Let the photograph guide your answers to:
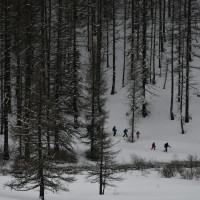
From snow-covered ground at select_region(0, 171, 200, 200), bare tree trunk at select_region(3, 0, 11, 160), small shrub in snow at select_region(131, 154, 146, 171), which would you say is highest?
bare tree trunk at select_region(3, 0, 11, 160)

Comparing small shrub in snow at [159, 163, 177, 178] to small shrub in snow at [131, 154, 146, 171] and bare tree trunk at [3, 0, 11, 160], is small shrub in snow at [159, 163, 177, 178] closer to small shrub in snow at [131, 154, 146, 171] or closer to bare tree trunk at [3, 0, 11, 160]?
small shrub in snow at [131, 154, 146, 171]

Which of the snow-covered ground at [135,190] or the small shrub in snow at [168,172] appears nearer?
the snow-covered ground at [135,190]

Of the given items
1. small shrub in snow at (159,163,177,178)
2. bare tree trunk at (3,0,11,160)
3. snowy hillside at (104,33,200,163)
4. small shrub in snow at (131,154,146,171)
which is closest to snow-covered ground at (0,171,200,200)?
small shrub in snow at (159,163,177,178)

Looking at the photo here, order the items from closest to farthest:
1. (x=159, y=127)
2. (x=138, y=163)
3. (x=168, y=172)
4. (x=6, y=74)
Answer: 1. (x=168, y=172)
2. (x=6, y=74)
3. (x=138, y=163)
4. (x=159, y=127)

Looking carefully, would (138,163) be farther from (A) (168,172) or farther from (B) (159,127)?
(B) (159,127)

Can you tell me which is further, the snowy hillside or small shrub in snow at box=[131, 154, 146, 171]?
the snowy hillside

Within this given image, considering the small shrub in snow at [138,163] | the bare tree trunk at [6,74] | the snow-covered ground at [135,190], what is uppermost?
the bare tree trunk at [6,74]

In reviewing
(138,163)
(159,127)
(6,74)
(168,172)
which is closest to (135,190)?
(168,172)

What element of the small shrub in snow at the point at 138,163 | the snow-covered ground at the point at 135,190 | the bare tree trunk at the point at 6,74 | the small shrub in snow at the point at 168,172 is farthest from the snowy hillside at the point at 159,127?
the bare tree trunk at the point at 6,74

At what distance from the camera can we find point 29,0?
60.9ft

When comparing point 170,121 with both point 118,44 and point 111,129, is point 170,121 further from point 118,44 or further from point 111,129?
point 118,44

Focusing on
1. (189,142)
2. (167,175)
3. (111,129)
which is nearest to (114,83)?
(111,129)

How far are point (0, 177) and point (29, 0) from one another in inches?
458

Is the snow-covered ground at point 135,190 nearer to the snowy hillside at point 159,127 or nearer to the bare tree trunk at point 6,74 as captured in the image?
the bare tree trunk at point 6,74
